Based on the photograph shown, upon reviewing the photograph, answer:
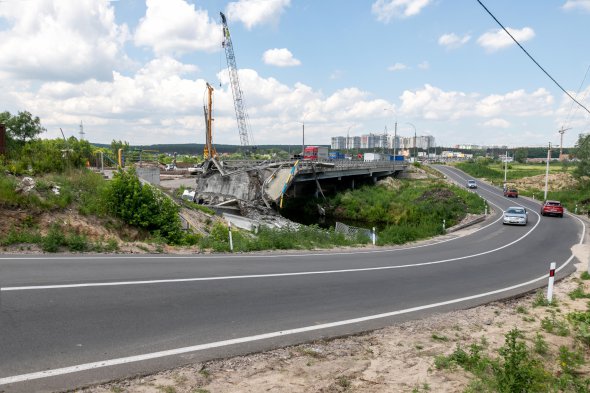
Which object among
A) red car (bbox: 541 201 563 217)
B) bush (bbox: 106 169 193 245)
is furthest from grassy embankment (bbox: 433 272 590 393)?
red car (bbox: 541 201 563 217)

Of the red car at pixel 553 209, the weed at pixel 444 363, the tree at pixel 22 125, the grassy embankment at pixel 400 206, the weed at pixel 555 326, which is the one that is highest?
the tree at pixel 22 125

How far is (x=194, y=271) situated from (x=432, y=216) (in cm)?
3270

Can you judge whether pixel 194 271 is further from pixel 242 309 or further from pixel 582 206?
pixel 582 206

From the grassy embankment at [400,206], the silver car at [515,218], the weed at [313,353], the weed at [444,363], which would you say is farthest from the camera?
the grassy embankment at [400,206]

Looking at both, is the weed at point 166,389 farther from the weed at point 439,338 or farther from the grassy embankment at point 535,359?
the weed at point 439,338

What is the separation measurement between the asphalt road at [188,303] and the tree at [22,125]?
154ft

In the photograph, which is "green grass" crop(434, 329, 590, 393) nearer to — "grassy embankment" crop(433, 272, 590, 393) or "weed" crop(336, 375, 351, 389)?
"grassy embankment" crop(433, 272, 590, 393)

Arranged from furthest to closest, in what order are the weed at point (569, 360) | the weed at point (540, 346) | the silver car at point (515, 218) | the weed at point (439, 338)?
1. the silver car at point (515, 218)
2. the weed at point (439, 338)
3. the weed at point (540, 346)
4. the weed at point (569, 360)

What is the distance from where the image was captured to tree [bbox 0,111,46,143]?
47469 mm

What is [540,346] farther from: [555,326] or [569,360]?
[555,326]

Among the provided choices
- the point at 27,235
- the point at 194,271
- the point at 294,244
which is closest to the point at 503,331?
the point at 194,271

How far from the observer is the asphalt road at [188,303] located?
5.14 m

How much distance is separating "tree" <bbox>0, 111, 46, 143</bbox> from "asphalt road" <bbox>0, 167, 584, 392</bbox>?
4695cm

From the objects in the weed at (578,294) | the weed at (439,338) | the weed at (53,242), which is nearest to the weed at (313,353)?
the weed at (439,338)
